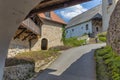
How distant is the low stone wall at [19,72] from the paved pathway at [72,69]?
0.98 meters

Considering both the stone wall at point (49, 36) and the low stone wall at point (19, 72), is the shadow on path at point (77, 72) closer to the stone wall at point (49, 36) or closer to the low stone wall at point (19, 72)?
the low stone wall at point (19, 72)

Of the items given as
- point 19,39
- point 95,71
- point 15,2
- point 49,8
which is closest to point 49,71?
point 95,71

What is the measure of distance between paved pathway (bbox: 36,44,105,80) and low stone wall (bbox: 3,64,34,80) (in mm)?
978

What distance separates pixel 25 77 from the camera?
16.2 meters

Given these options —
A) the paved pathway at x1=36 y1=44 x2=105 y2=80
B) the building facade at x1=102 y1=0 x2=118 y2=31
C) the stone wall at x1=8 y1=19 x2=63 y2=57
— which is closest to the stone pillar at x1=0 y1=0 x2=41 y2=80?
the paved pathway at x1=36 y1=44 x2=105 y2=80

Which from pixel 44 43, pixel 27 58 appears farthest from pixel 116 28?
pixel 44 43

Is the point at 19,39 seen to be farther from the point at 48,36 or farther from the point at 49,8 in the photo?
the point at 49,8

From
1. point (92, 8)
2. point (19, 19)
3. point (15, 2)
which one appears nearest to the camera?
point (15, 2)

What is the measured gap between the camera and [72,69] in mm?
16812

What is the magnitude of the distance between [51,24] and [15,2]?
2670 centimetres

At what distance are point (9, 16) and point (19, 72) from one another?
39.5 feet

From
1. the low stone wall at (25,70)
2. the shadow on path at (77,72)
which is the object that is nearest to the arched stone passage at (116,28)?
the shadow on path at (77,72)

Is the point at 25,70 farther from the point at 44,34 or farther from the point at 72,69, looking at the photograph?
the point at 44,34

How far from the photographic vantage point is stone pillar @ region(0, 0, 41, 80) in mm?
3951
